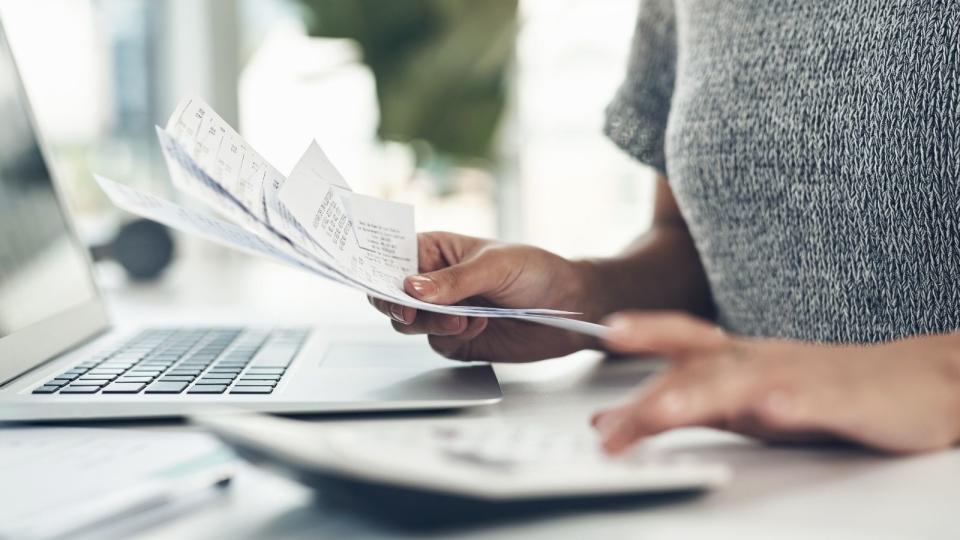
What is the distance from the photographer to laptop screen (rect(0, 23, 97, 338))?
723 mm

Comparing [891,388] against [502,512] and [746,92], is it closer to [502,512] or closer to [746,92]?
[502,512]

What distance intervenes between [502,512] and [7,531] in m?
0.18

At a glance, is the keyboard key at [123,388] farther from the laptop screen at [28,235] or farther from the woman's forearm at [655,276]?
the woman's forearm at [655,276]

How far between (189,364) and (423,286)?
0.18m

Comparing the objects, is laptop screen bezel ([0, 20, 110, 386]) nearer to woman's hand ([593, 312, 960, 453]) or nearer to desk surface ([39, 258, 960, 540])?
desk surface ([39, 258, 960, 540])

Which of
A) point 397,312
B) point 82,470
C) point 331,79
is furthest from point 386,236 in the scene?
point 331,79

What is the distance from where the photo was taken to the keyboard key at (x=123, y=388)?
0.57 meters

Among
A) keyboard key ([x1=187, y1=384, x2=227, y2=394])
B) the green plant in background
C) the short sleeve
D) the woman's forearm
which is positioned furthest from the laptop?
the green plant in background

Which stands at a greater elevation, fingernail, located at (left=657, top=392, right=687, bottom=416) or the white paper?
the white paper

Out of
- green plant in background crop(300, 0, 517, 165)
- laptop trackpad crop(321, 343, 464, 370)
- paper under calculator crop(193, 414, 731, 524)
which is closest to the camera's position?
paper under calculator crop(193, 414, 731, 524)

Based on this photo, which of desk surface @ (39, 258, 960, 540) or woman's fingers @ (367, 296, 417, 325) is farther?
woman's fingers @ (367, 296, 417, 325)

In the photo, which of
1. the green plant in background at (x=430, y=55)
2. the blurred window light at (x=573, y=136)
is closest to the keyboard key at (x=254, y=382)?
the green plant in background at (x=430, y=55)

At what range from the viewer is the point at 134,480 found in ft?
1.37

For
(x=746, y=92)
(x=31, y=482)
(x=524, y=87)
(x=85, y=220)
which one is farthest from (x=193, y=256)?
(x=31, y=482)
